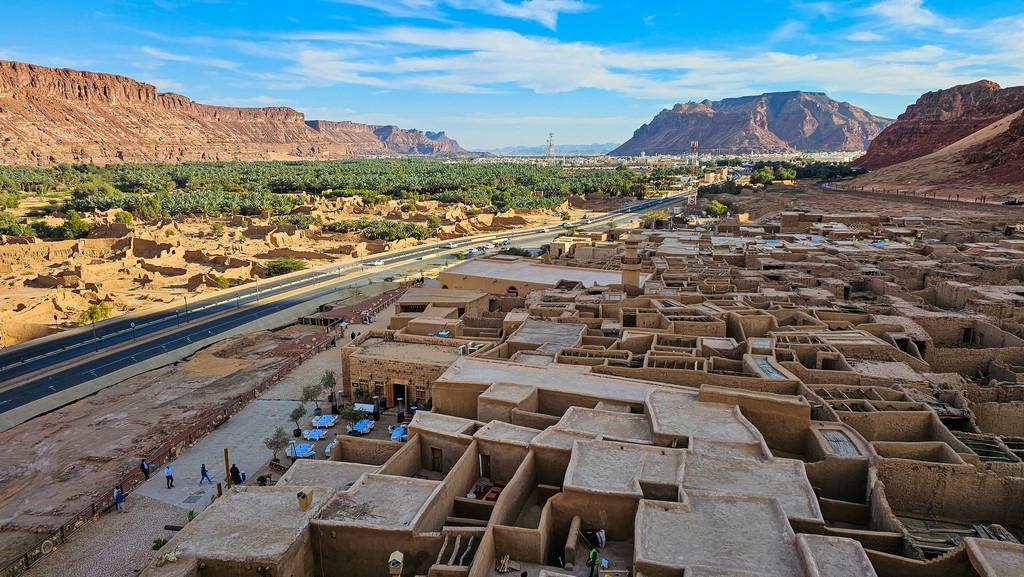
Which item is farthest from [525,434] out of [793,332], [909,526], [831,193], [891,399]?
[831,193]

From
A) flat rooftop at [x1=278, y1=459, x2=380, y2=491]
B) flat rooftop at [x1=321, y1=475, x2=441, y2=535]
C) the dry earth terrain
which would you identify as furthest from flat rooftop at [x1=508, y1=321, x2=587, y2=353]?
the dry earth terrain

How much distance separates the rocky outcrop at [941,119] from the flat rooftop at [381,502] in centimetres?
13104

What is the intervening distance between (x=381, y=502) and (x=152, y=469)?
11025 millimetres

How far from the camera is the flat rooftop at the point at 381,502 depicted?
1312 cm

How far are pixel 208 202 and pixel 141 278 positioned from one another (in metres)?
38.8

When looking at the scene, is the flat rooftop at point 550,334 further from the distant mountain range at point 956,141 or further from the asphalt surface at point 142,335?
the distant mountain range at point 956,141

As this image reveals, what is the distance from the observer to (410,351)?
25141 millimetres

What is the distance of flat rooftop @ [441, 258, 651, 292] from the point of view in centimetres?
3753

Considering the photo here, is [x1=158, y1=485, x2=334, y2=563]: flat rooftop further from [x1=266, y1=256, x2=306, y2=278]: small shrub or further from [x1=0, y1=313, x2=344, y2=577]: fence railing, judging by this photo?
[x1=266, y1=256, x2=306, y2=278]: small shrub

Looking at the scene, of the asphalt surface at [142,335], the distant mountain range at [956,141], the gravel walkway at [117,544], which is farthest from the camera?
the distant mountain range at [956,141]

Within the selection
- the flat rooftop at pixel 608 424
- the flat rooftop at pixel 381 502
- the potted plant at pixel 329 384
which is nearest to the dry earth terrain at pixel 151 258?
the potted plant at pixel 329 384

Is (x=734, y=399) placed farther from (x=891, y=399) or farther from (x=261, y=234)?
(x=261, y=234)

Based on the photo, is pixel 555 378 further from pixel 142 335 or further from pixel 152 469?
pixel 142 335

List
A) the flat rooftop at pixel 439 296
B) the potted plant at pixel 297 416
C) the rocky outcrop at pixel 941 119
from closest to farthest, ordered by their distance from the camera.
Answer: the potted plant at pixel 297 416 → the flat rooftop at pixel 439 296 → the rocky outcrop at pixel 941 119
